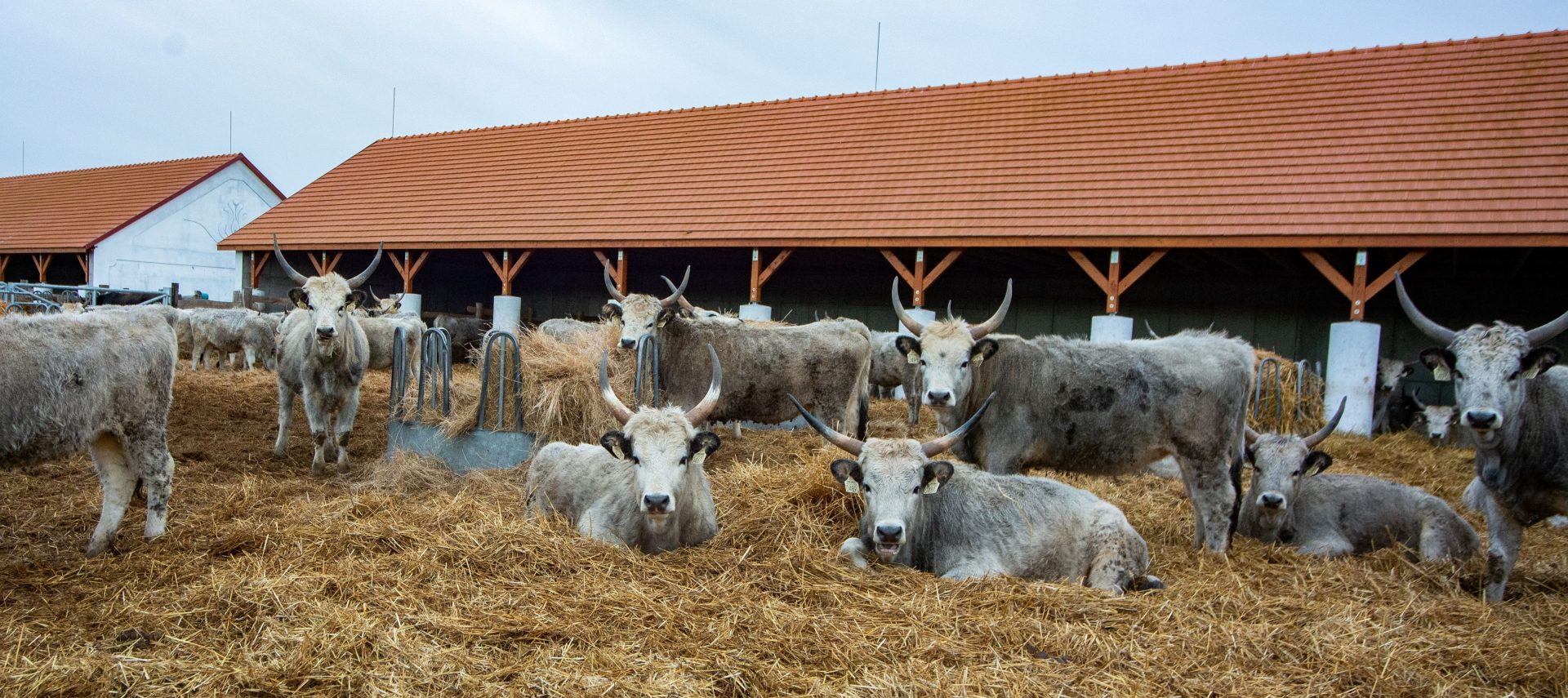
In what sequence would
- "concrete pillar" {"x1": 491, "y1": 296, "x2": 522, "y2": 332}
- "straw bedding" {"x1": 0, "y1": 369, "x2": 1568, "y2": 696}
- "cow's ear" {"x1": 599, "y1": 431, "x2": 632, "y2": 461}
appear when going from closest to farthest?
"straw bedding" {"x1": 0, "y1": 369, "x2": 1568, "y2": 696} < "cow's ear" {"x1": 599, "y1": 431, "x2": 632, "y2": 461} < "concrete pillar" {"x1": 491, "y1": 296, "x2": 522, "y2": 332}

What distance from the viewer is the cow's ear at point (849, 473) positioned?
519 cm

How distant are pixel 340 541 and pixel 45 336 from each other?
1899mm

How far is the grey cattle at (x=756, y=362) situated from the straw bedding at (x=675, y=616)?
9.32 ft

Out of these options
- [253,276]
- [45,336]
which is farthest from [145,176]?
[45,336]

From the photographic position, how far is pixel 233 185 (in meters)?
30.7

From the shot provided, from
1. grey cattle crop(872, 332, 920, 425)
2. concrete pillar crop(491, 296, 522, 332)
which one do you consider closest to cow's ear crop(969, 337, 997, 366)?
grey cattle crop(872, 332, 920, 425)

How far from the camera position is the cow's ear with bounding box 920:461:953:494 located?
17.0ft

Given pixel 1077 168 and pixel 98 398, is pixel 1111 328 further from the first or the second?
pixel 98 398

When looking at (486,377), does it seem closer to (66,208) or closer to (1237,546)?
(1237,546)

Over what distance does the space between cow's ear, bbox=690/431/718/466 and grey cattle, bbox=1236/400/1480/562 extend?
3.90 metres

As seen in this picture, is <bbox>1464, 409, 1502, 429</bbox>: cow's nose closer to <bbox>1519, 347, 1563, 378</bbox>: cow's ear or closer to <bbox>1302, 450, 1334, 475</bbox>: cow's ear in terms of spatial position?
<bbox>1519, 347, 1563, 378</bbox>: cow's ear

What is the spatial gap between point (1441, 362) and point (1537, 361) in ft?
1.45

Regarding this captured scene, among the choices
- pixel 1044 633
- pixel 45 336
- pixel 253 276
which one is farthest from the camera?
pixel 253 276

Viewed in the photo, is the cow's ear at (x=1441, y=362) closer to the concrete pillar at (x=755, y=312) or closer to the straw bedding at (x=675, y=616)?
the straw bedding at (x=675, y=616)
